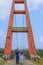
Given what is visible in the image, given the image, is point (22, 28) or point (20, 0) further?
point (20, 0)

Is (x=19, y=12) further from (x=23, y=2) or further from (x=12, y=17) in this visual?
(x=23, y=2)

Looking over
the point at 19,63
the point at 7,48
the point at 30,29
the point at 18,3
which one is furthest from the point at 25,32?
the point at 19,63

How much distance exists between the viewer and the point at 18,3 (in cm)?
4328

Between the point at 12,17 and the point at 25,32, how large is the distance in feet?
12.0

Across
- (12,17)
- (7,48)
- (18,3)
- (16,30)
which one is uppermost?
(18,3)

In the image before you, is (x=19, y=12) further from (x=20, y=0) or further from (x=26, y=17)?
(x=20, y=0)

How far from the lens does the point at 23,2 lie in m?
43.3

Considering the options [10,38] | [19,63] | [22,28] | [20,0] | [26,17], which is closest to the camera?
[19,63]

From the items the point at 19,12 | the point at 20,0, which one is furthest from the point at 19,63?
the point at 20,0

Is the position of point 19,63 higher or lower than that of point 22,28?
lower

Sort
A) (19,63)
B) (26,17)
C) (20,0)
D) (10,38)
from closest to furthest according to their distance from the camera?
(19,63) → (10,38) → (26,17) → (20,0)

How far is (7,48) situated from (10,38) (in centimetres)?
214

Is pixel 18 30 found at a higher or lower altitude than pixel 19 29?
lower

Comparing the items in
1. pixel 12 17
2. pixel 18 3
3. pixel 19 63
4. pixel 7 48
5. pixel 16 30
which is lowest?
pixel 19 63
